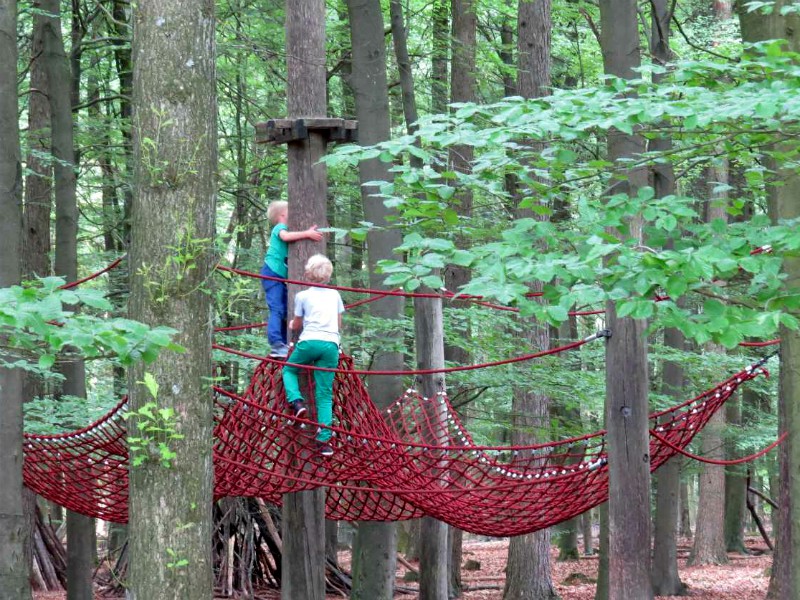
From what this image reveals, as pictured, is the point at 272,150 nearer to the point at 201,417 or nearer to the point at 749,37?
the point at 749,37

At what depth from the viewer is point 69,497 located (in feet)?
17.6

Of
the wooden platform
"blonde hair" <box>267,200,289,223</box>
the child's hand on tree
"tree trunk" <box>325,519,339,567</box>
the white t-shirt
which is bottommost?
"tree trunk" <box>325,519,339,567</box>

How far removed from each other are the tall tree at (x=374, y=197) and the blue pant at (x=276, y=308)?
1.46 m

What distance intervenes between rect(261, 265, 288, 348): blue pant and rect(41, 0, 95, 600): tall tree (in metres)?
2.29

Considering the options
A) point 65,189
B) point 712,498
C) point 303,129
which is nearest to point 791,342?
point 303,129

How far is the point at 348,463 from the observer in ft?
15.5

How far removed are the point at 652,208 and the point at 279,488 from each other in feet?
7.98

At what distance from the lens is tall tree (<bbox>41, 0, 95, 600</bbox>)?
663 cm

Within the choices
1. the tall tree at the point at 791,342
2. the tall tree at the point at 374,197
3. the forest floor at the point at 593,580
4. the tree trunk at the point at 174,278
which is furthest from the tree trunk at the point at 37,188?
the tall tree at the point at 791,342

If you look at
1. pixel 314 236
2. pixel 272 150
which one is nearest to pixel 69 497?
pixel 314 236

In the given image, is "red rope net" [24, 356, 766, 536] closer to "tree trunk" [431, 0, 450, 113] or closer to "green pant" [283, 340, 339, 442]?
"green pant" [283, 340, 339, 442]

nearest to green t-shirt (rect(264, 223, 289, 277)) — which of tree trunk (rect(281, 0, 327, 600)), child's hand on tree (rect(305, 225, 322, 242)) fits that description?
tree trunk (rect(281, 0, 327, 600))

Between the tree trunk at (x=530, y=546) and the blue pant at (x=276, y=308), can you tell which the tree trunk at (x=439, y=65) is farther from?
the blue pant at (x=276, y=308)

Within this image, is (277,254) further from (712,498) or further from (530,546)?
(712,498)
